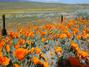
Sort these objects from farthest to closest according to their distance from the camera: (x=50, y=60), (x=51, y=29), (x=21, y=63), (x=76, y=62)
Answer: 1. (x=51, y=29)
2. (x=50, y=60)
3. (x=21, y=63)
4. (x=76, y=62)

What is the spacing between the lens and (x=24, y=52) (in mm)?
4266

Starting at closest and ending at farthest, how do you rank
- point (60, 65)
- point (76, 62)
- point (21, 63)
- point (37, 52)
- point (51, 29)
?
point (76, 62) → point (60, 65) → point (21, 63) → point (37, 52) → point (51, 29)

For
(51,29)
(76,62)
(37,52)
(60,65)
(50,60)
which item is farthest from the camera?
(51,29)

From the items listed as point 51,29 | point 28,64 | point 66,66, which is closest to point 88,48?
point 51,29

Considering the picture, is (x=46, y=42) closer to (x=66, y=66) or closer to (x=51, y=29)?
(x=51, y=29)

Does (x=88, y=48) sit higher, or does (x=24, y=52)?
(x=24, y=52)

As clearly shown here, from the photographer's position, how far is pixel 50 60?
5.34 m

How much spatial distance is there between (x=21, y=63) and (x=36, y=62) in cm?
36

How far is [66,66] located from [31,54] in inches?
49.9

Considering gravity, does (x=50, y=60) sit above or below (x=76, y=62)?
below

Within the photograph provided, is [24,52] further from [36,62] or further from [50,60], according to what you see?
[50,60]

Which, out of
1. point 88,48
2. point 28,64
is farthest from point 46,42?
point 28,64

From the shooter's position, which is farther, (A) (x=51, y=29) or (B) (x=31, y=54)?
(A) (x=51, y=29)

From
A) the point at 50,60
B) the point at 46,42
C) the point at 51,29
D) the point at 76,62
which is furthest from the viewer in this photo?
the point at 51,29
